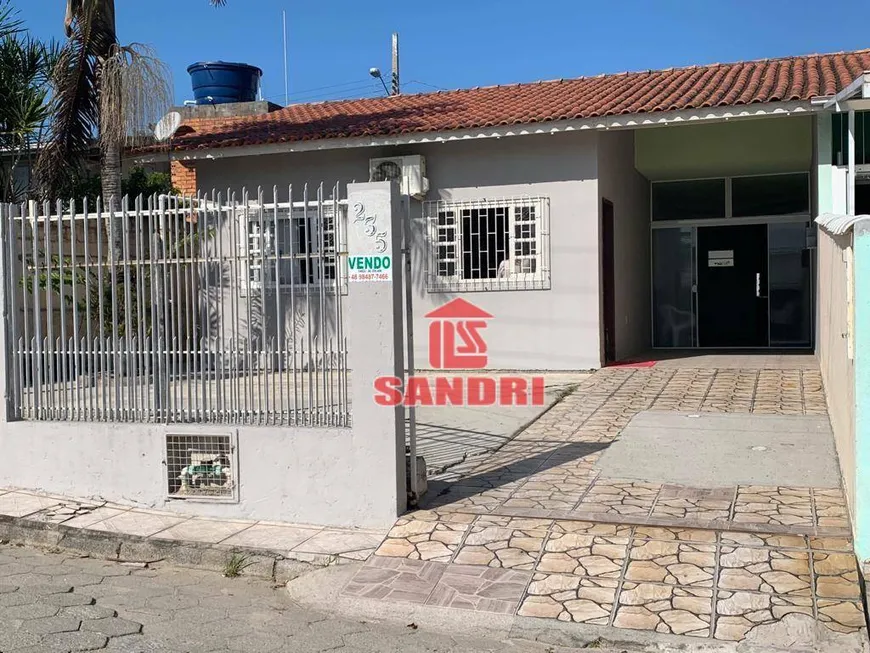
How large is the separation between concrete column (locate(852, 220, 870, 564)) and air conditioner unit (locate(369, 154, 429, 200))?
8.18 meters

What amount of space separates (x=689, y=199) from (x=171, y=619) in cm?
1292

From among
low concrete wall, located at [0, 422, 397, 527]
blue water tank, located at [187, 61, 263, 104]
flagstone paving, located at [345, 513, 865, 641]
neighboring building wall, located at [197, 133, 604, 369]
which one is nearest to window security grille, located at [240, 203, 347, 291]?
low concrete wall, located at [0, 422, 397, 527]

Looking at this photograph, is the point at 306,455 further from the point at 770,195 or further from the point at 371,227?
the point at 770,195

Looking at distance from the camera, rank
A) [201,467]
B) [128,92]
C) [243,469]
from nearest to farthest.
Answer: [243,469] < [201,467] < [128,92]

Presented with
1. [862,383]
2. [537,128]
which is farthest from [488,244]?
[862,383]

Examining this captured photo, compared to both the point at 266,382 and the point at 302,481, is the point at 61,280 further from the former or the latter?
the point at 302,481

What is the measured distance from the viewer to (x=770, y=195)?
14.5 metres

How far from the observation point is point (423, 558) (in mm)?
4992

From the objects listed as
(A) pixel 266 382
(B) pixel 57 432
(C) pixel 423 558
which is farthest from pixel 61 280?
(C) pixel 423 558

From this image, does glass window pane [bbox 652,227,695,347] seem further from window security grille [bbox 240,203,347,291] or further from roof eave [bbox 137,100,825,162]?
window security grille [bbox 240,203,347,291]

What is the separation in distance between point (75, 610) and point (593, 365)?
334 inches

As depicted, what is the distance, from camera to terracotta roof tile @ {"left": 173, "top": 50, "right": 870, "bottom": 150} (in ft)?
36.4

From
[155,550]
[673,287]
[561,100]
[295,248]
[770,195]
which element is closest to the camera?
[155,550]

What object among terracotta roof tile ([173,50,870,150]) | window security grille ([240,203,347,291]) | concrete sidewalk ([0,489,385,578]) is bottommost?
concrete sidewalk ([0,489,385,578])
